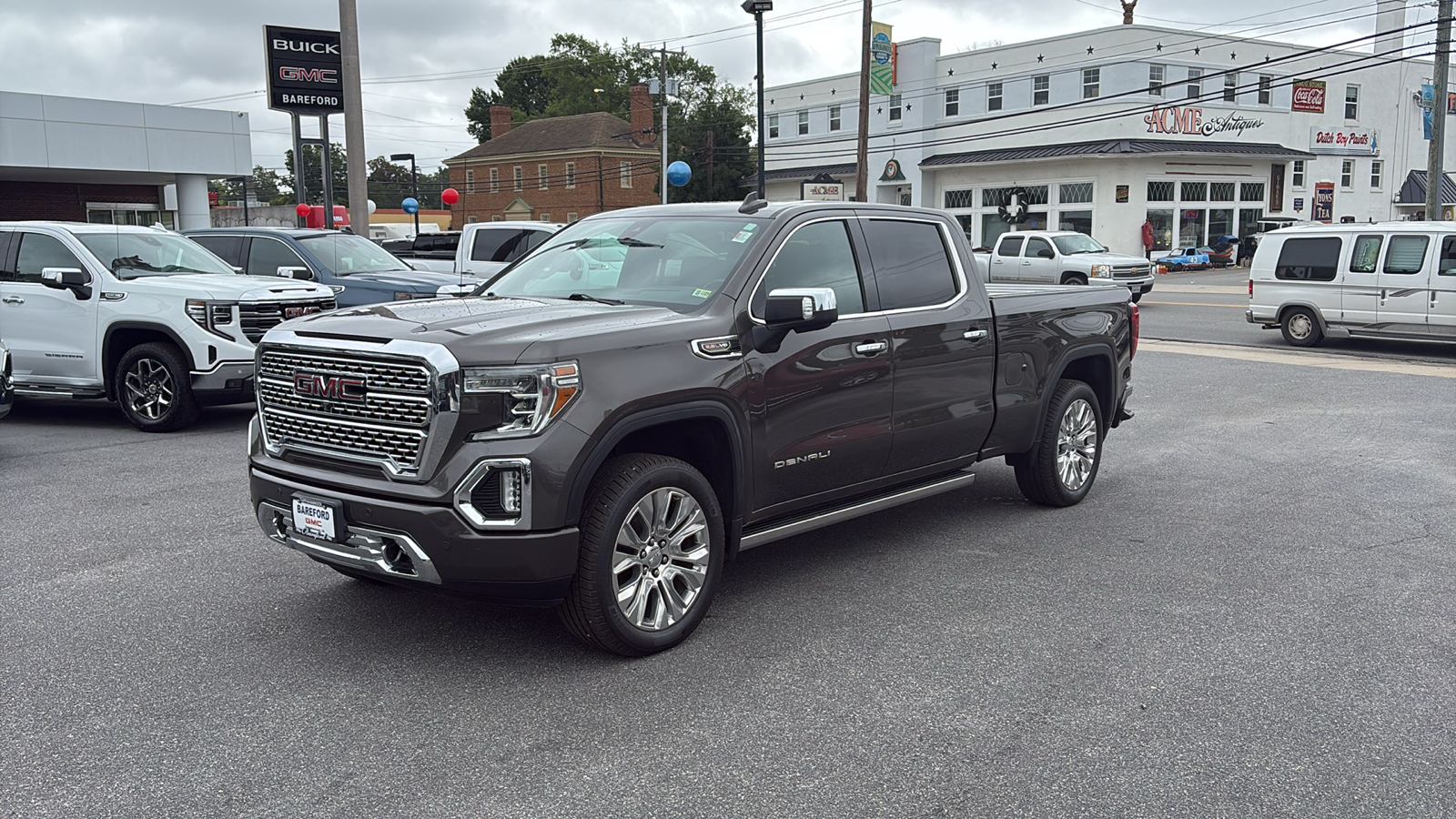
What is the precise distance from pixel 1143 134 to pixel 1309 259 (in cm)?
3218

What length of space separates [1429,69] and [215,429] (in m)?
65.7

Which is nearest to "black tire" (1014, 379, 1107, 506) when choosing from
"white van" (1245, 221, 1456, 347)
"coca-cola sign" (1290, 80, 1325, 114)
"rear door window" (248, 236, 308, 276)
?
"rear door window" (248, 236, 308, 276)

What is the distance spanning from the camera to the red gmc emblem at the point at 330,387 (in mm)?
4574

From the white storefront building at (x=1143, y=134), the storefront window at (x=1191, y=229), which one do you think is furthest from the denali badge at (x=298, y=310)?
the storefront window at (x=1191, y=229)

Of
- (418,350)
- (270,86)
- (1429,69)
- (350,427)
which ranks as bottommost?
(350,427)

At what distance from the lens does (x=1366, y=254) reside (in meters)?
17.3

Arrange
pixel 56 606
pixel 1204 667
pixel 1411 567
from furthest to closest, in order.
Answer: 1. pixel 1411 567
2. pixel 56 606
3. pixel 1204 667

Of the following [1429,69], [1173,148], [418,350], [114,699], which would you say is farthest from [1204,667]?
[1429,69]

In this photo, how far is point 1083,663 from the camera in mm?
4746

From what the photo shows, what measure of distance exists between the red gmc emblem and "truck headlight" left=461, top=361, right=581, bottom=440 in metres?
0.54

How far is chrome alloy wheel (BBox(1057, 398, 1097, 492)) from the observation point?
7398 mm

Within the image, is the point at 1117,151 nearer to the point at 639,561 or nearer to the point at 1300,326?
the point at 1300,326

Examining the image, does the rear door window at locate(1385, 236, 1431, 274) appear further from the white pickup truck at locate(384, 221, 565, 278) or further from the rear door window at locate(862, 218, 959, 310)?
the rear door window at locate(862, 218, 959, 310)

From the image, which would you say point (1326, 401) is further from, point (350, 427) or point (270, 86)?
point (270, 86)
